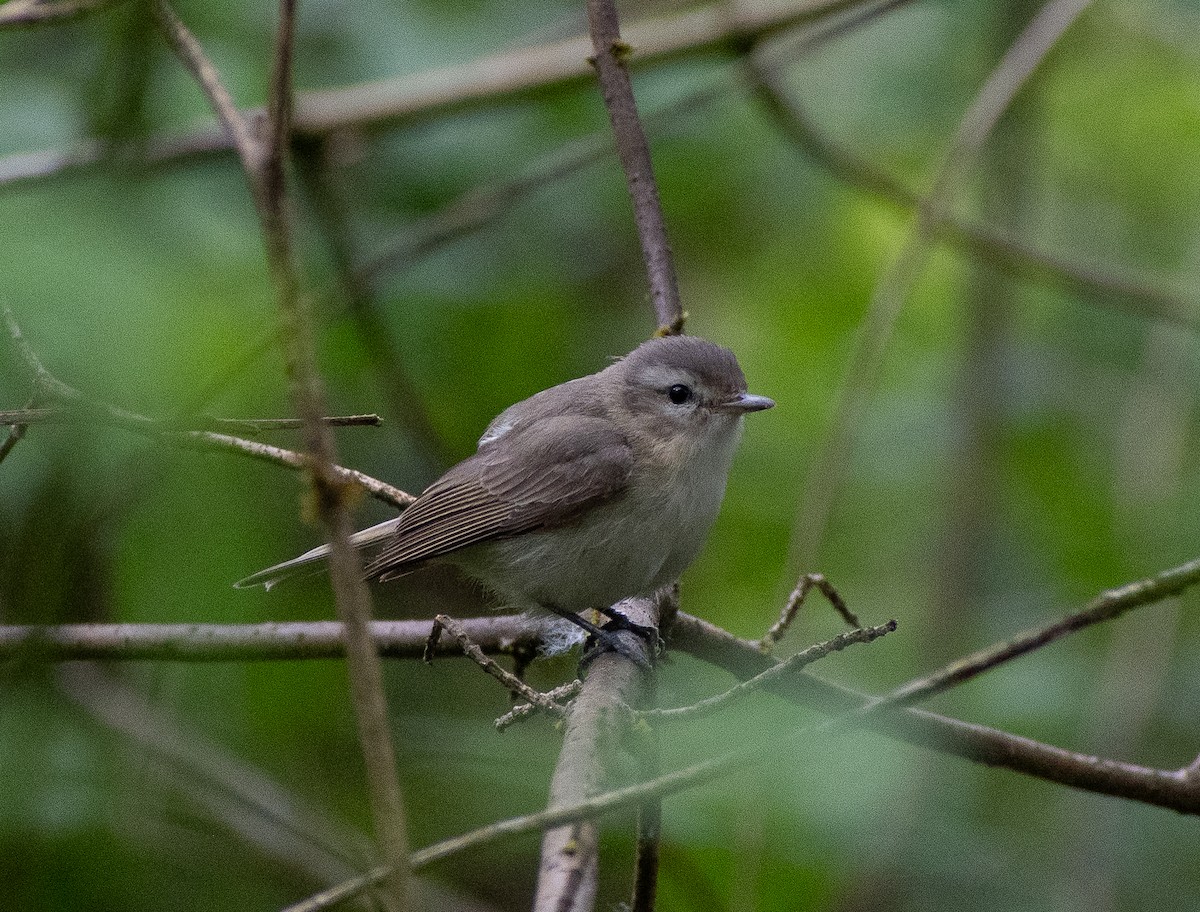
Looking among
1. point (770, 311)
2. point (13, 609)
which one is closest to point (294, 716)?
point (13, 609)

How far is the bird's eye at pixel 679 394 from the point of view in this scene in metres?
4.18

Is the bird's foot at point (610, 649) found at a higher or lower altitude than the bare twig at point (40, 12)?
lower

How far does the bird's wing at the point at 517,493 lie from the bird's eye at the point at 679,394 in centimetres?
24

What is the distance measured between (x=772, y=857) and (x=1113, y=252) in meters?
4.15

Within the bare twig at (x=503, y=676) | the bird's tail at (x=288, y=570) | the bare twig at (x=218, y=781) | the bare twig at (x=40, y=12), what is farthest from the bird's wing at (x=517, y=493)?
the bare twig at (x=40, y=12)

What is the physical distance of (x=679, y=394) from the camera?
4.19 meters

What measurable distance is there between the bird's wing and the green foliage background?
0.68 metres

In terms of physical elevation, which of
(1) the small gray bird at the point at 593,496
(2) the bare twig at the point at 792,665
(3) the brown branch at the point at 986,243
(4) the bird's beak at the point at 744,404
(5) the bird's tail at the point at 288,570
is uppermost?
(3) the brown branch at the point at 986,243

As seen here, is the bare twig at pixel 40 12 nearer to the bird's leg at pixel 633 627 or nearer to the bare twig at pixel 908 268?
the bird's leg at pixel 633 627

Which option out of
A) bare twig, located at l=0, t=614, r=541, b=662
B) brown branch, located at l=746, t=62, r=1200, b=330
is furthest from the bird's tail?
brown branch, located at l=746, t=62, r=1200, b=330

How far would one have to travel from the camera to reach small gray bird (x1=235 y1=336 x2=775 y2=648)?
3.81 meters

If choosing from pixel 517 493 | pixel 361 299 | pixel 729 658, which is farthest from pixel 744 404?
pixel 361 299

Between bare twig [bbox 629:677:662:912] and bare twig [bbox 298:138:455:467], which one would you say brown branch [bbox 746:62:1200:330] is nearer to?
bare twig [bbox 298:138:455:467]

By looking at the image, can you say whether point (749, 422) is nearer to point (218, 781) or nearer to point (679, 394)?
point (679, 394)
